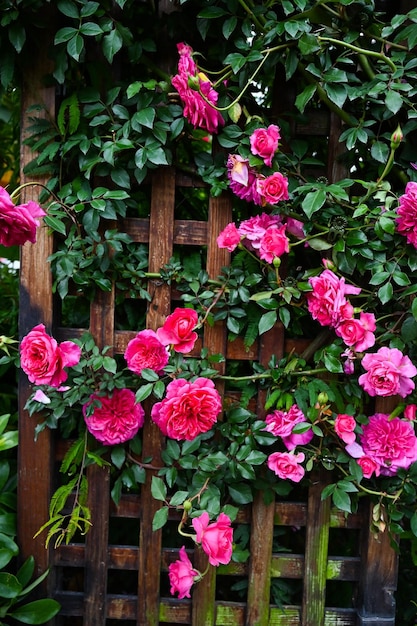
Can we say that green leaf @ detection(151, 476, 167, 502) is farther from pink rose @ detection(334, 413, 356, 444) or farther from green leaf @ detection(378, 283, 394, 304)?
green leaf @ detection(378, 283, 394, 304)

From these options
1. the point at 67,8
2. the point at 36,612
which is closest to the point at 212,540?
the point at 36,612

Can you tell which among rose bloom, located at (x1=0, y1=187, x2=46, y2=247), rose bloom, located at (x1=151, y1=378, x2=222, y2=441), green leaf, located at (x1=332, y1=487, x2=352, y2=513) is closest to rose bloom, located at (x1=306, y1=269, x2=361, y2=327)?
rose bloom, located at (x1=151, y1=378, x2=222, y2=441)

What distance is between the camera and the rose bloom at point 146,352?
1373 millimetres

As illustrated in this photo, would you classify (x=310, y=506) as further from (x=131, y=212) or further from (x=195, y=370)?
(x=131, y=212)

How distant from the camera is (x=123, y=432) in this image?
4.64 ft

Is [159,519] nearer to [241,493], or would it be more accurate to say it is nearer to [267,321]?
[241,493]

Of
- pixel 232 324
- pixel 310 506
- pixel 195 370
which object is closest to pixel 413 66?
pixel 232 324

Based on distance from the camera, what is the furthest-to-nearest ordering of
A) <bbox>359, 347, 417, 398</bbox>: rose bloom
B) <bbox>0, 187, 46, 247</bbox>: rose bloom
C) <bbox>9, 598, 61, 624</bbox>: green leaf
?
<bbox>9, 598, 61, 624</bbox>: green leaf
<bbox>359, 347, 417, 398</bbox>: rose bloom
<bbox>0, 187, 46, 247</bbox>: rose bloom

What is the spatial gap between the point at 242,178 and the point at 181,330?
1.27 feet

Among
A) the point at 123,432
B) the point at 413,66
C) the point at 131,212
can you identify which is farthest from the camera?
the point at 131,212

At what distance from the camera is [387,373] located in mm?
1303

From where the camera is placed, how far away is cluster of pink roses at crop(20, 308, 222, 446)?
1295mm

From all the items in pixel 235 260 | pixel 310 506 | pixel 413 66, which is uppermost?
pixel 413 66

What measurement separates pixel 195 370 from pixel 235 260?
0.29m
